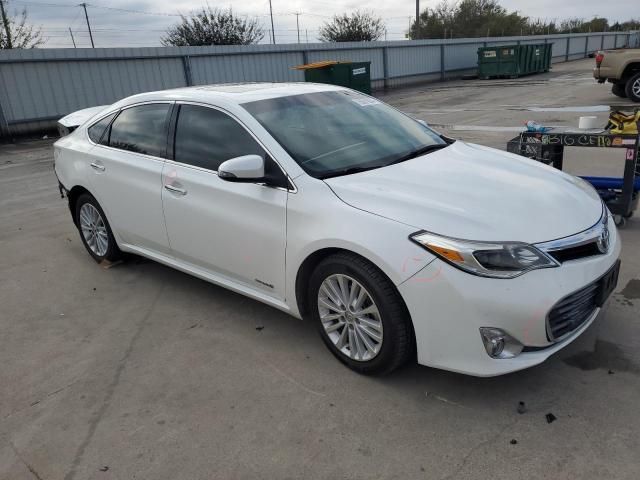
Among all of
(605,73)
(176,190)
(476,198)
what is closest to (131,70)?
(605,73)

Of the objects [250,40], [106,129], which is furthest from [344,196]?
A: [250,40]

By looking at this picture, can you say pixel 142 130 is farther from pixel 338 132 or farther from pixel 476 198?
pixel 476 198

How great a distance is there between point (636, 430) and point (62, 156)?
16.3 feet

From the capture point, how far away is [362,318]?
2932mm

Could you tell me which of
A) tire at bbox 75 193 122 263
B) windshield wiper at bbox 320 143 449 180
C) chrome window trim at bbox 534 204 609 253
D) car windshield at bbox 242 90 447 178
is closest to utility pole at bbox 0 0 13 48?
tire at bbox 75 193 122 263

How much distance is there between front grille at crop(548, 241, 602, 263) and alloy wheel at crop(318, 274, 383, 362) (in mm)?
925

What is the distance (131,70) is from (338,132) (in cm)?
1501

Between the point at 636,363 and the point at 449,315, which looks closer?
the point at 449,315

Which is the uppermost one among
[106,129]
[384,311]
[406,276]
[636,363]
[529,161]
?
[106,129]

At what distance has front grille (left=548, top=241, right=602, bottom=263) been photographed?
2625 millimetres

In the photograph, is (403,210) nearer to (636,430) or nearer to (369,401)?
(369,401)

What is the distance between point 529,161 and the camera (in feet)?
12.1

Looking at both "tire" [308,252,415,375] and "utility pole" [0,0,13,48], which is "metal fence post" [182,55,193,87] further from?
"tire" [308,252,415,375]

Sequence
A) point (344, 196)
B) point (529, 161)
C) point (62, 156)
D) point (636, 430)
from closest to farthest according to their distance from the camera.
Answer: point (636, 430)
point (344, 196)
point (529, 161)
point (62, 156)
